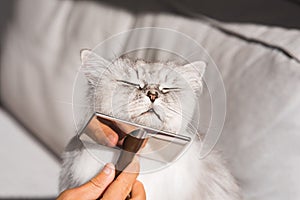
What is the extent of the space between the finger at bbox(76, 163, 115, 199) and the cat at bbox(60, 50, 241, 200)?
0.01 m

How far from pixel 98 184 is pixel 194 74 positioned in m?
0.15

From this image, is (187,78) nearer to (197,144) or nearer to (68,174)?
(197,144)

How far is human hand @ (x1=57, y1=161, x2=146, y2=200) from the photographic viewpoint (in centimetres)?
54

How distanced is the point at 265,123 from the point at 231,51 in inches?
4.5

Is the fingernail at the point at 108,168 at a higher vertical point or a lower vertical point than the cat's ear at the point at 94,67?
lower

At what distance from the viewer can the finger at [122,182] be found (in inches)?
21.2

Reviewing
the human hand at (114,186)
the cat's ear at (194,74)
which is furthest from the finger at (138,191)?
the cat's ear at (194,74)

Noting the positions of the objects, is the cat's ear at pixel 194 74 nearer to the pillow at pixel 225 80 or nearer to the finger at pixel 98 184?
the pillow at pixel 225 80

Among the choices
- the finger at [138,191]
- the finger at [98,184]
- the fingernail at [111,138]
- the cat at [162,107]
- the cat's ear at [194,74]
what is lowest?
the finger at [98,184]

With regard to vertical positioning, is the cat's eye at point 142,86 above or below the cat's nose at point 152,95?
above

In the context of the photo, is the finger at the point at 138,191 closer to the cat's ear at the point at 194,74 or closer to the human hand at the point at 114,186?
the human hand at the point at 114,186

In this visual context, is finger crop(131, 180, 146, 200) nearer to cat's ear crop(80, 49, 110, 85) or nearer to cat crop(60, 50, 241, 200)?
cat crop(60, 50, 241, 200)

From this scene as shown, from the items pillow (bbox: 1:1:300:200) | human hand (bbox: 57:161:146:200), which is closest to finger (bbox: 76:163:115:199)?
human hand (bbox: 57:161:146:200)

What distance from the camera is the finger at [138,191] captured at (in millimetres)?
548
